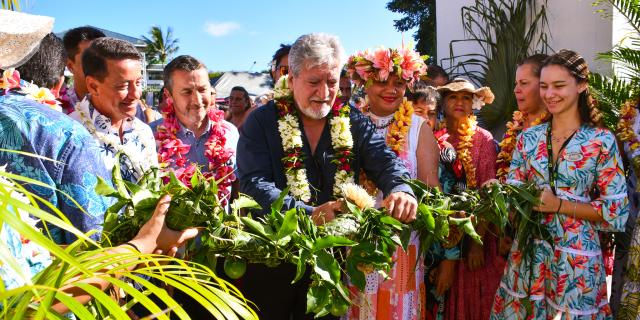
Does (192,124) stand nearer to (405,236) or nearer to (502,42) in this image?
(405,236)

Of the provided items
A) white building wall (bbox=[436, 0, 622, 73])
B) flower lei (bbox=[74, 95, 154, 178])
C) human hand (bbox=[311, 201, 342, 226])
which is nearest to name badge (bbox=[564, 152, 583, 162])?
human hand (bbox=[311, 201, 342, 226])

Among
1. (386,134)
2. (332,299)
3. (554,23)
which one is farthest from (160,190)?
(554,23)

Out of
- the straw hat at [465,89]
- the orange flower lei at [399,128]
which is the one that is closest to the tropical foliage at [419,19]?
the straw hat at [465,89]

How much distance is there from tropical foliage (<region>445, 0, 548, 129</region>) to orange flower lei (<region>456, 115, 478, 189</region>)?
362 centimetres

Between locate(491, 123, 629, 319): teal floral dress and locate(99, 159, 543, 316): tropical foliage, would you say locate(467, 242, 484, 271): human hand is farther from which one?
locate(99, 159, 543, 316): tropical foliage

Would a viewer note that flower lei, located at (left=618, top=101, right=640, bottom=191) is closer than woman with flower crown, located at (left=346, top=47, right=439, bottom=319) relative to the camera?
No

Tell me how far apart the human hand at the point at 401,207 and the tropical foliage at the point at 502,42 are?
5.14m

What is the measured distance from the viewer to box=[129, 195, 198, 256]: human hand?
1688 mm

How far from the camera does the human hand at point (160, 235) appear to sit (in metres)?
1.69

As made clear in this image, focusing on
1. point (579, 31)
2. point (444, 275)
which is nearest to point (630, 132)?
point (444, 275)

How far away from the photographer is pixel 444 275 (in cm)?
344

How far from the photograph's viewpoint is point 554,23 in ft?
23.9

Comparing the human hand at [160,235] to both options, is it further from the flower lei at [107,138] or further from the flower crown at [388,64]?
the flower crown at [388,64]

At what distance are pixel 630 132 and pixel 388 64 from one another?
169 centimetres
